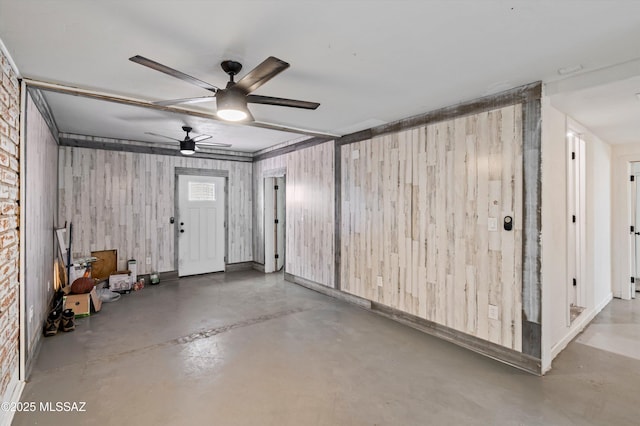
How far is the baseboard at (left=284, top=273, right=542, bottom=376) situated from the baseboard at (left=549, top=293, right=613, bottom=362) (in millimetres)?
254

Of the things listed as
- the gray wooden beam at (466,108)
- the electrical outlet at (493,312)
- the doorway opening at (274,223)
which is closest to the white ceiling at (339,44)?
the gray wooden beam at (466,108)

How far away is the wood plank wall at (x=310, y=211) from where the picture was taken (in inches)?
205

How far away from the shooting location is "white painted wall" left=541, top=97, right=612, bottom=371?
281 centimetres

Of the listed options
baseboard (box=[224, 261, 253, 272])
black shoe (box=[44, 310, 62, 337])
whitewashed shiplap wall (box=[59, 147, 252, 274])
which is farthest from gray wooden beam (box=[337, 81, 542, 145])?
black shoe (box=[44, 310, 62, 337])

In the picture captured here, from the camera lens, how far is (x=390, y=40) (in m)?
2.16

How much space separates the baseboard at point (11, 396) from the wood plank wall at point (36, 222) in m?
0.33

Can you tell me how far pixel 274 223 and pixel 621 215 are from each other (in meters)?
6.06

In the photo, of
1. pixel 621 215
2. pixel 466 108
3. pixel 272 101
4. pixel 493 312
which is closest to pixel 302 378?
pixel 493 312

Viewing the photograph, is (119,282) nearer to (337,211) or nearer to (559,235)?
(337,211)

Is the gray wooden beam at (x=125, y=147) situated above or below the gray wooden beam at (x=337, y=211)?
above

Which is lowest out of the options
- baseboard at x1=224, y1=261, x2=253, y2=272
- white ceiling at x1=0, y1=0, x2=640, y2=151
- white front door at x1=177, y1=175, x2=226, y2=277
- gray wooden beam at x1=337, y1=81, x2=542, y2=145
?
baseboard at x1=224, y1=261, x2=253, y2=272

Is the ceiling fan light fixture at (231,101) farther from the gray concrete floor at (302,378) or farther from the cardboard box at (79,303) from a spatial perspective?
the cardboard box at (79,303)

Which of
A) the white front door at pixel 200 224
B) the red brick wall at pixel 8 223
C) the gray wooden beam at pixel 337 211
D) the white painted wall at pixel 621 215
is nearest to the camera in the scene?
the red brick wall at pixel 8 223

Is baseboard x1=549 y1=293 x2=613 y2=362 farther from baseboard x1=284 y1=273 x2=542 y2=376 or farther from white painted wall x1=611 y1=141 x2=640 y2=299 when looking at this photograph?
white painted wall x1=611 y1=141 x2=640 y2=299
